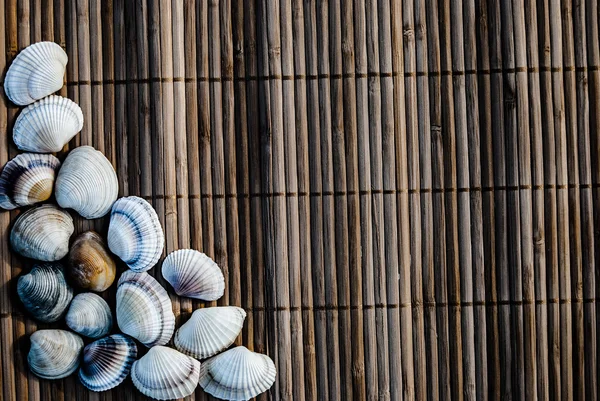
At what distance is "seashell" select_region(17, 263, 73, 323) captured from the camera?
123 centimetres

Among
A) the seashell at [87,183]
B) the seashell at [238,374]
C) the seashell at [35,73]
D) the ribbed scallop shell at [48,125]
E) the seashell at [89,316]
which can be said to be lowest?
the seashell at [238,374]

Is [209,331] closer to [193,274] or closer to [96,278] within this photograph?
[193,274]

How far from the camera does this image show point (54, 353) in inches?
48.6

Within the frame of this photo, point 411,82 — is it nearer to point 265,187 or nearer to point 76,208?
point 265,187

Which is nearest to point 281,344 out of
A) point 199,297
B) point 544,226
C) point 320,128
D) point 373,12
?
point 199,297

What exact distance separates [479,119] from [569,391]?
521mm

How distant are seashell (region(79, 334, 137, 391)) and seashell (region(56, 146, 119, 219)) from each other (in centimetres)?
23

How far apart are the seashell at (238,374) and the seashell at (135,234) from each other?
0.22 meters

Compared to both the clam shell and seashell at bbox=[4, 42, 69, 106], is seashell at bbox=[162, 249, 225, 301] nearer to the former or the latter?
the clam shell

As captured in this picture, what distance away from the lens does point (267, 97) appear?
4.18 ft

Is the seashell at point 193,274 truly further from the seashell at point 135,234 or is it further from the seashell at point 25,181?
the seashell at point 25,181

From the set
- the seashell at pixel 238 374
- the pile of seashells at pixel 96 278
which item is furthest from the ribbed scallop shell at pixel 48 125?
the seashell at pixel 238 374

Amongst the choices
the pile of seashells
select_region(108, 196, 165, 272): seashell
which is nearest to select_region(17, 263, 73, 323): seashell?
the pile of seashells

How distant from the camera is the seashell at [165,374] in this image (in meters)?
1.23
